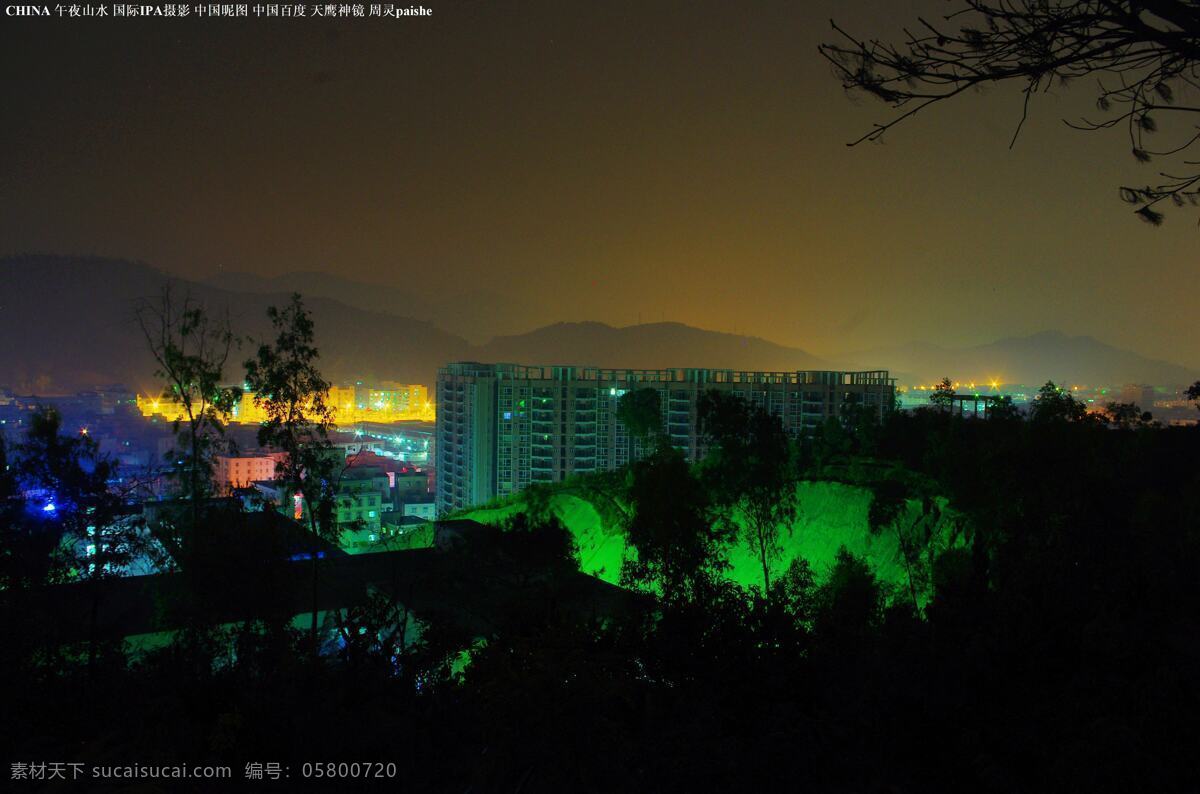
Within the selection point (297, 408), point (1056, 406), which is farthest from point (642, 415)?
point (297, 408)

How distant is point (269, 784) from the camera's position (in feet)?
12.1

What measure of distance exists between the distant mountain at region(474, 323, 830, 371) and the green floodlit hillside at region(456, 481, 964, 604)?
76.3m

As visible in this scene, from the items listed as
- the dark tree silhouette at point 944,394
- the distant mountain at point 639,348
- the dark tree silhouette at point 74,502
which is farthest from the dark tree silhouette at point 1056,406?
the distant mountain at point 639,348

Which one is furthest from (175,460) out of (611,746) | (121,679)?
(611,746)

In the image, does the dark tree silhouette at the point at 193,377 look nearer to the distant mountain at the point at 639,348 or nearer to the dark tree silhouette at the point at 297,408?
the dark tree silhouette at the point at 297,408

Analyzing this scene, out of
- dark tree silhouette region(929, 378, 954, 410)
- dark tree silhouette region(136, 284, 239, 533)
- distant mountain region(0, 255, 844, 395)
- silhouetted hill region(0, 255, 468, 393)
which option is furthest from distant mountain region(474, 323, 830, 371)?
dark tree silhouette region(136, 284, 239, 533)

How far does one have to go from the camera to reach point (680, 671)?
506 centimetres

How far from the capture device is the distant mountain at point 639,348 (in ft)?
321

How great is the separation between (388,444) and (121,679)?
47084 mm

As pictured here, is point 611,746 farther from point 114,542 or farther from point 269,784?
point 114,542

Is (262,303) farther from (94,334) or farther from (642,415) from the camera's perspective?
(94,334)

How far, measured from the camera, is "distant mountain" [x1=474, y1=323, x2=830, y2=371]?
97.8 metres

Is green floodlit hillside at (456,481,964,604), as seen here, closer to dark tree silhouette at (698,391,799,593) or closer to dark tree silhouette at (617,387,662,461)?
dark tree silhouette at (698,391,799,593)

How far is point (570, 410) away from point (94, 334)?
55905 mm
